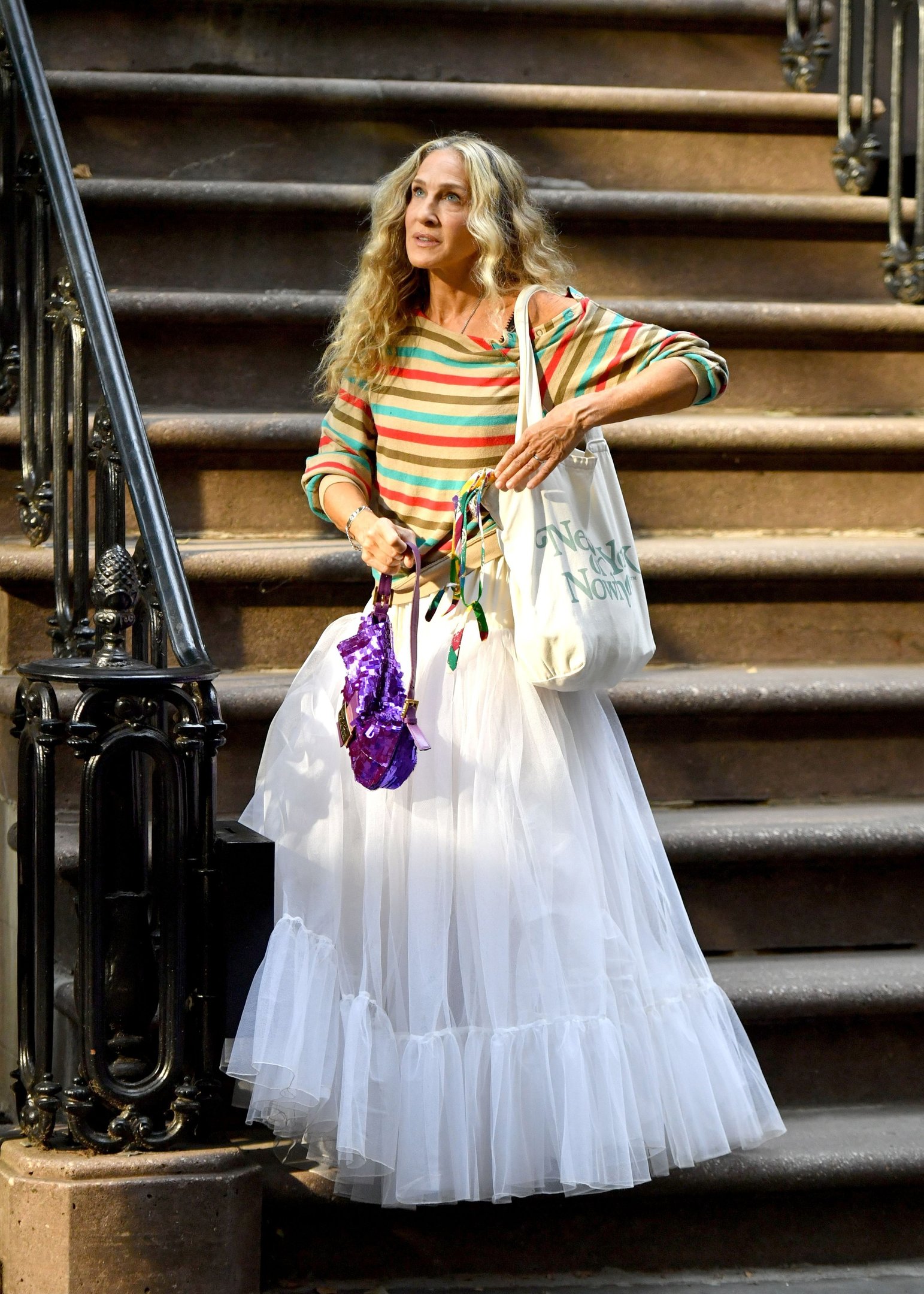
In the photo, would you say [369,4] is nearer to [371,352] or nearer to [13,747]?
[371,352]

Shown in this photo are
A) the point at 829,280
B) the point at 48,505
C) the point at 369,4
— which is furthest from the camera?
the point at 369,4

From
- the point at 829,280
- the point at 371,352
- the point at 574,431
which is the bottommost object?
the point at 574,431

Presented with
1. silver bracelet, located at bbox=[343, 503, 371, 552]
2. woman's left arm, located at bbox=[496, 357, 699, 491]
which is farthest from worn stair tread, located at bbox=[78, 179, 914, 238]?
woman's left arm, located at bbox=[496, 357, 699, 491]

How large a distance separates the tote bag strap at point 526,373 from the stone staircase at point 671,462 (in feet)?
3.18

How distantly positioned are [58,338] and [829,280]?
2.43 metres

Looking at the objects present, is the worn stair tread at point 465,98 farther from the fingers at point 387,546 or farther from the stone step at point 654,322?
the fingers at point 387,546

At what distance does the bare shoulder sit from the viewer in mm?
2660

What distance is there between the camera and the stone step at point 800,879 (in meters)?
3.18

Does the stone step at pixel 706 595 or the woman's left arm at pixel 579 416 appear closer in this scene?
the woman's left arm at pixel 579 416

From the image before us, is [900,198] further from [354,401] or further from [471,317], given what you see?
[354,401]

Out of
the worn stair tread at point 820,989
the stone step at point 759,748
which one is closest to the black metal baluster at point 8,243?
the stone step at point 759,748

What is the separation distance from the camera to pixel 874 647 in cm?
376

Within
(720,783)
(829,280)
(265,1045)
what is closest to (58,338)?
(265,1045)

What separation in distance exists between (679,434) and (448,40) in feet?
6.12
